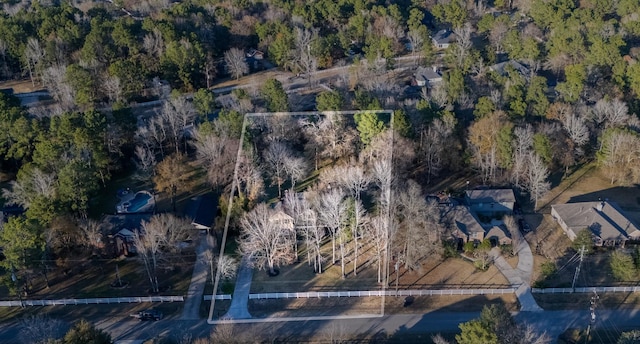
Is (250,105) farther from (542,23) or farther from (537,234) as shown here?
(542,23)

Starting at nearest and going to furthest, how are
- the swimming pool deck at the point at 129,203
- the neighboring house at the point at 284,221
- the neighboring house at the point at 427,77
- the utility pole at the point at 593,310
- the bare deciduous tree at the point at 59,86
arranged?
1. the utility pole at the point at 593,310
2. the neighboring house at the point at 284,221
3. the swimming pool deck at the point at 129,203
4. the bare deciduous tree at the point at 59,86
5. the neighboring house at the point at 427,77

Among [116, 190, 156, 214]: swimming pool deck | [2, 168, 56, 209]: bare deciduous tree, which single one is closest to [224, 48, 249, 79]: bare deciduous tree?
[116, 190, 156, 214]: swimming pool deck

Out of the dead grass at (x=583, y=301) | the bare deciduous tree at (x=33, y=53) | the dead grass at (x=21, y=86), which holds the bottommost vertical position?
the dead grass at (x=583, y=301)

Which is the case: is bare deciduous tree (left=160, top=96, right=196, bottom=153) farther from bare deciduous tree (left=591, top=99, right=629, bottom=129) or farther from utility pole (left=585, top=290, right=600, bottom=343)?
bare deciduous tree (left=591, top=99, right=629, bottom=129)

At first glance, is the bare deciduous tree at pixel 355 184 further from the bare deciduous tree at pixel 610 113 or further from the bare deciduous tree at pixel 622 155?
the bare deciduous tree at pixel 610 113

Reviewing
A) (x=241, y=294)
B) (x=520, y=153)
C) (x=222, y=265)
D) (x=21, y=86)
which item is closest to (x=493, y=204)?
(x=520, y=153)

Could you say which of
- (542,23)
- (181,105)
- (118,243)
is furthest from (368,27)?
(118,243)

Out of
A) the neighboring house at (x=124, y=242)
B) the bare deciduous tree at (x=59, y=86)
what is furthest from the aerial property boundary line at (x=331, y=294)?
the bare deciduous tree at (x=59, y=86)
